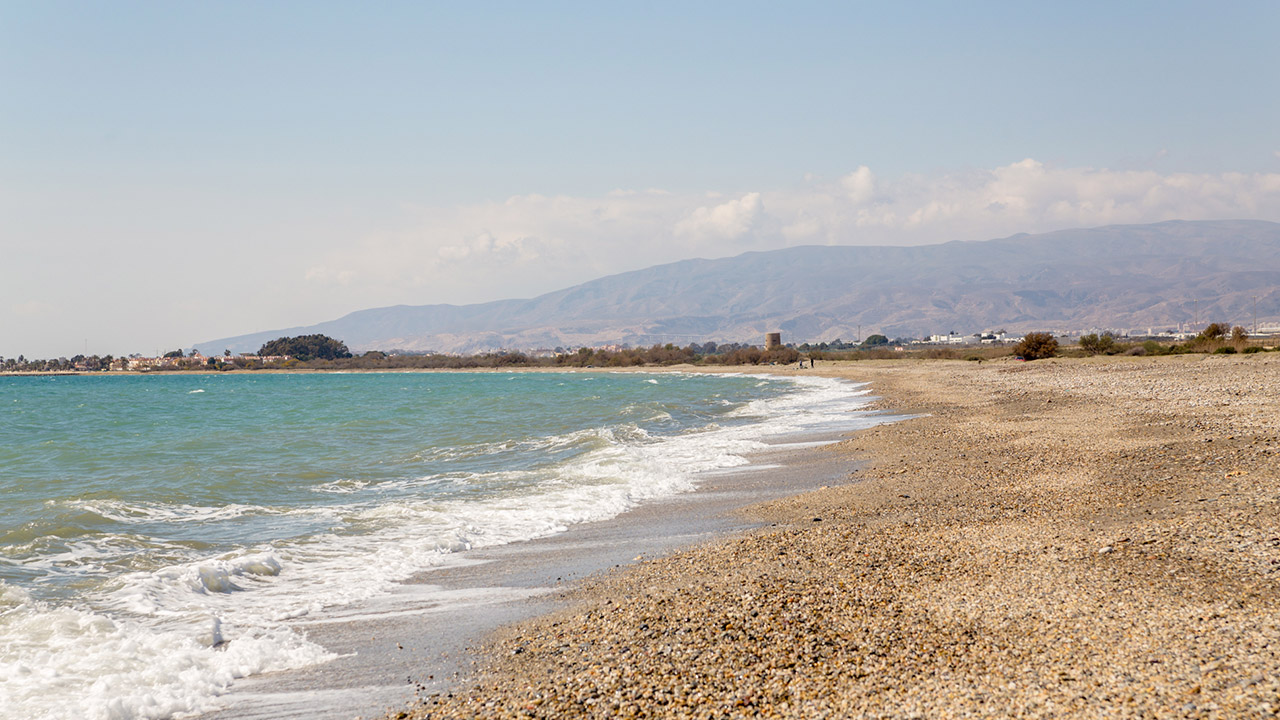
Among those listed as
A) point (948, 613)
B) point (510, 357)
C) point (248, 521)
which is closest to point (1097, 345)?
point (248, 521)

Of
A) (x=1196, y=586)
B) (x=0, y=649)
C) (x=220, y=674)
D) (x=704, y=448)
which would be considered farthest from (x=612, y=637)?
(x=704, y=448)

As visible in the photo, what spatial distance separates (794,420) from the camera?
2394 cm

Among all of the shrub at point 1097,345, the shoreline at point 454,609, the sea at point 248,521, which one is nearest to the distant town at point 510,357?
the shrub at point 1097,345

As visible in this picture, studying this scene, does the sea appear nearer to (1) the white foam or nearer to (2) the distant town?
(1) the white foam

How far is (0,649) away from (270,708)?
2.64m

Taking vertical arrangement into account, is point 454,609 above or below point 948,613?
below

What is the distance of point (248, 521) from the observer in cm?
1109

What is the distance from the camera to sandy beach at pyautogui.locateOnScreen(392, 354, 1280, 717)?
154 inches

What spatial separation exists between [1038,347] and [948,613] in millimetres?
61383

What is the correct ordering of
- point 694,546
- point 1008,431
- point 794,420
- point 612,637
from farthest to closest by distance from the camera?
point 794,420
point 1008,431
point 694,546
point 612,637

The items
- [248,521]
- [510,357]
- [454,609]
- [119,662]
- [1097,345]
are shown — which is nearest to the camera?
[119,662]

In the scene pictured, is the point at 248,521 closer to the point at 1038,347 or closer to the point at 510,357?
the point at 1038,347

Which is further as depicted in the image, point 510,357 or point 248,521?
point 510,357

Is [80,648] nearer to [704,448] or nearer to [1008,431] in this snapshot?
[704,448]
